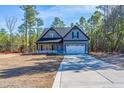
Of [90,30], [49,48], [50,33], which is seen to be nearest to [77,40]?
[49,48]

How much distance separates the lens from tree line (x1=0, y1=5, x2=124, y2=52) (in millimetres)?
36062

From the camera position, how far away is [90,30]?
44938 mm

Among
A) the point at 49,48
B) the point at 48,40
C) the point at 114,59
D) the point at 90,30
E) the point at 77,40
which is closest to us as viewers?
the point at 114,59

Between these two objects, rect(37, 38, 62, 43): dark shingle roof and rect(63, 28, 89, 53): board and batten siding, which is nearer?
rect(63, 28, 89, 53): board and batten siding

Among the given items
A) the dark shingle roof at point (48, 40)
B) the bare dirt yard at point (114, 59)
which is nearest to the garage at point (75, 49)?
the dark shingle roof at point (48, 40)

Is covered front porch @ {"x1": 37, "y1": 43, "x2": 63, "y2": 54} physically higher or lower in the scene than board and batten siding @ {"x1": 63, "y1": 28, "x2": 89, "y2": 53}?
lower

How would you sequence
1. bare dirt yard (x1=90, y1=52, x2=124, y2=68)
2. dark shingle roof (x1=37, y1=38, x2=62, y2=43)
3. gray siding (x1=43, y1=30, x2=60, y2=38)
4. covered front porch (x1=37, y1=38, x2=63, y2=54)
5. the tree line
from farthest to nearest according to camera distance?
gray siding (x1=43, y1=30, x2=60, y2=38) < dark shingle roof (x1=37, y1=38, x2=62, y2=43) < covered front porch (x1=37, y1=38, x2=63, y2=54) < the tree line < bare dirt yard (x1=90, y1=52, x2=124, y2=68)

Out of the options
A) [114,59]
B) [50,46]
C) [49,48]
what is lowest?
[49,48]

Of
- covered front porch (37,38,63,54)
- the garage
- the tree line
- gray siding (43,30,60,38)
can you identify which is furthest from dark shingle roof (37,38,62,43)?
the tree line

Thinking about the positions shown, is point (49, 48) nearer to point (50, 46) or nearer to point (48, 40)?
point (50, 46)

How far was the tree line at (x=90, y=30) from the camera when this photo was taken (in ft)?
118

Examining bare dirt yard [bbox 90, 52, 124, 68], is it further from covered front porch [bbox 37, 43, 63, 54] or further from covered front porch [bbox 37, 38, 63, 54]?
covered front porch [bbox 37, 38, 63, 54]
